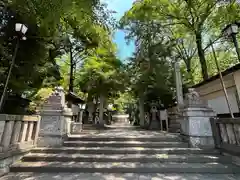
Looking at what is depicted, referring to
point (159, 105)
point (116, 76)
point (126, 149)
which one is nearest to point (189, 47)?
point (159, 105)

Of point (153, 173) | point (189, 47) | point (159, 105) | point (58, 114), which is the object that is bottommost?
point (153, 173)

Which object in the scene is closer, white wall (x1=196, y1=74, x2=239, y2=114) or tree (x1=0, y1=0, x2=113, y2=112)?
tree (x1=0, y1=0, x2=113, y2=112)

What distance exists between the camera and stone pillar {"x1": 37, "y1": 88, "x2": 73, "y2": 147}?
501cm

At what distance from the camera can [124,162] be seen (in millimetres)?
4172

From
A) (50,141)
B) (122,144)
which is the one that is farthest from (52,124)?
(122,144)

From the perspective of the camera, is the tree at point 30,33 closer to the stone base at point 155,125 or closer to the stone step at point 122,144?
the stone step at point 122,144

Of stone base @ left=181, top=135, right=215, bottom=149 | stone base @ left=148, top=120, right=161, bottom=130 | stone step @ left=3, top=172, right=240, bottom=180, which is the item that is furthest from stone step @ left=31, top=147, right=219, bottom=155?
stone base @ left=148, top=120, right=161, bottom=130

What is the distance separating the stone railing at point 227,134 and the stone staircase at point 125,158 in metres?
0.29

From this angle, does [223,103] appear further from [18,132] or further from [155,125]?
[18,132]

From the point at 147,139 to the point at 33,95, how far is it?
21.2ft

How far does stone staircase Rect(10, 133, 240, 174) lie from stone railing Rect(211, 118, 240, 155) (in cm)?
29

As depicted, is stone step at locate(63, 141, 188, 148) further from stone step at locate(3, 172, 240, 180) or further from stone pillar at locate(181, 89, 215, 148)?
stone step at locate(3, 172, 240, 180)

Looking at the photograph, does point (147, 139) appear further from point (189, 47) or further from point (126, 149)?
point (189, 47)

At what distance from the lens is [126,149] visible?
4715mm
